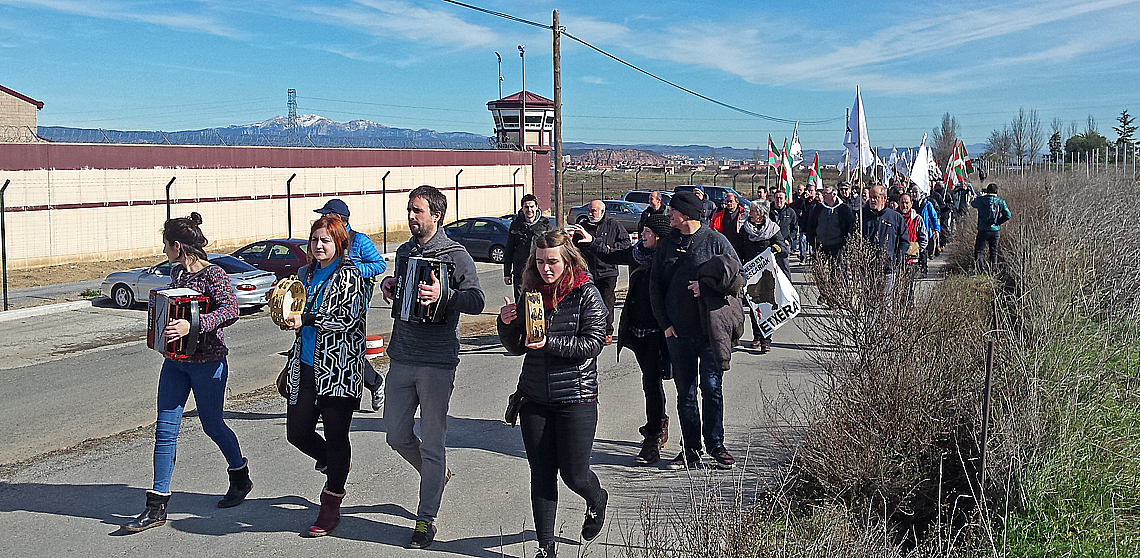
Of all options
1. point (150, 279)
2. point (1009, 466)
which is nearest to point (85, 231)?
point (150, 279)

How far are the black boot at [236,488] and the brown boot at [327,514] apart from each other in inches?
27.6

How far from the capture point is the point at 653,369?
647 centimetres

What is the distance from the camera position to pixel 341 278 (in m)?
5.05

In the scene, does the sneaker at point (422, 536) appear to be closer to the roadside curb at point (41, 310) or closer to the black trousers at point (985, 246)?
the black trousers at point (985, 246)

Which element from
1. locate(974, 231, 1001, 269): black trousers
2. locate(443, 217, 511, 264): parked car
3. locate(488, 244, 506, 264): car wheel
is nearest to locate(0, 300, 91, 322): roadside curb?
locate(443, 217, 511, 264): parked car

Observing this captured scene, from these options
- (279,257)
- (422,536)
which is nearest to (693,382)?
(422,536)

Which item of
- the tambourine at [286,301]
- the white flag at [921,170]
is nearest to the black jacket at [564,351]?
the tambourine at [286,301]

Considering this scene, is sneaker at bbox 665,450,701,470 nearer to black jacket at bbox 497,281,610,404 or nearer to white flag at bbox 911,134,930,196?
black jacket at bbox 497,281,610,404

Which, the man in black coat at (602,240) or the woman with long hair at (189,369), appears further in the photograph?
the man in black coat at (602,240)

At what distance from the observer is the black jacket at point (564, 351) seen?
4570 mm

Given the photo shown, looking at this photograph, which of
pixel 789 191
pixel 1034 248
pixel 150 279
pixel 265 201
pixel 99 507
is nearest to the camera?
pixel 99 507

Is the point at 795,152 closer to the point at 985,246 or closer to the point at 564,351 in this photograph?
the point at 985,246

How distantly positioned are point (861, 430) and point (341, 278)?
2.84 meters

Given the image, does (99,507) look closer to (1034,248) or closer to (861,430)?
(861,430)
